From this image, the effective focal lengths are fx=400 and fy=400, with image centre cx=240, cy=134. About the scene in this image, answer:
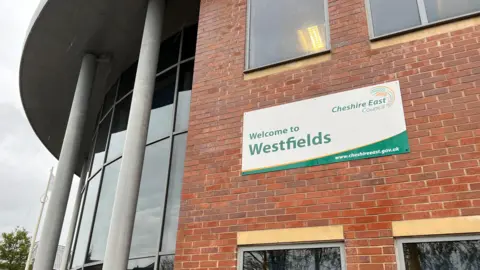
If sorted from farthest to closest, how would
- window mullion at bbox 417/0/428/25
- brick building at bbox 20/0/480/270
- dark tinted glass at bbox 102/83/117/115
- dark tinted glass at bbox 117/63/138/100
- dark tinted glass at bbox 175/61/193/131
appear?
dark tinted glass at bbox 102/83/117/115, dark tinted glass at bbox 117/63/138/100, dark tinted glass at bbox 175/61/193/131, window mullion at bbox 417/0/428/25, brick building at bbox 20/0/480/270

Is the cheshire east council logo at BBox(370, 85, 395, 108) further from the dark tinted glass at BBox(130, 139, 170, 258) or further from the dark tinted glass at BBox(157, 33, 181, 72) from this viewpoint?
the dark tinted glass at BBox(157, 33, 181, 72)

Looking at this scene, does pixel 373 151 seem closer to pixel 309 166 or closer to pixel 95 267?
pixel 309 166

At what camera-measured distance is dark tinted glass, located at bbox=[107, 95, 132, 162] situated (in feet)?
32.1

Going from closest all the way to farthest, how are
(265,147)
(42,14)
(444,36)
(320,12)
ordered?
(444,36), (265,147), (320,12), (42,14)

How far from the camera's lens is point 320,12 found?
563 centimetres

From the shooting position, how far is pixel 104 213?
9125mm

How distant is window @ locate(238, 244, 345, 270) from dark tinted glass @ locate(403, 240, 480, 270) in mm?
662

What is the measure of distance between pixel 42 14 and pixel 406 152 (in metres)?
7.88

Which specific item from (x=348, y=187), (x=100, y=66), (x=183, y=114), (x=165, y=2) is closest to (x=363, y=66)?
(x=348, y=187)

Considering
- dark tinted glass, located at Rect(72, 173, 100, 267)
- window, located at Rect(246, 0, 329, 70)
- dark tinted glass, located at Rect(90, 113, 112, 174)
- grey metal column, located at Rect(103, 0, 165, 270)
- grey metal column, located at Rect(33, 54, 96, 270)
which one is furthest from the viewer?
dark tinted glass, located at Rect(90, 113, 112, 174)

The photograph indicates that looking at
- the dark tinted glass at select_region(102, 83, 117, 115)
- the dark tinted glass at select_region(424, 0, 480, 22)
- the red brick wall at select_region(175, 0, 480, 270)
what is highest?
the dark tinted glass at select_region(102, 83, 117, 115)

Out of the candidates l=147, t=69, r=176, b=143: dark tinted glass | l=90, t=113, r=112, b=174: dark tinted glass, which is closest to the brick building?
l=147, t=69, r=176, b=143: dark tinted glass

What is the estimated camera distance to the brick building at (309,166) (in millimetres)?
3969

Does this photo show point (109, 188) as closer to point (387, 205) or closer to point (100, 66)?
point (100, 66)
